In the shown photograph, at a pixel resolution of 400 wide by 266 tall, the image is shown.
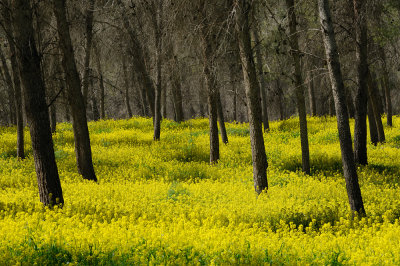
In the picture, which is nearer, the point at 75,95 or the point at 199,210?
the point at 199,210

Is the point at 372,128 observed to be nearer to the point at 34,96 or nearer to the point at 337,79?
the point at 337,79

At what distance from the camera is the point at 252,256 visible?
5074 mm

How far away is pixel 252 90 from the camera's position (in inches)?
358

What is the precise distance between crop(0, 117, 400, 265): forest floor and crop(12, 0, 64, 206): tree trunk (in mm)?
679

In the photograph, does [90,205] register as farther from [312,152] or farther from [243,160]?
[312,152]

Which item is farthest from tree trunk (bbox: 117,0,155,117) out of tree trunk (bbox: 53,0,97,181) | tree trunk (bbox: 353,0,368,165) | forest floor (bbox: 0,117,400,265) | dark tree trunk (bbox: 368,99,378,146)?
dark tree trunk (bbox: 368,99,378,146)

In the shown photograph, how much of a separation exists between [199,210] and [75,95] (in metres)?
5.82

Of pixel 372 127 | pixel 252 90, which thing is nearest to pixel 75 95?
pixel 252 90

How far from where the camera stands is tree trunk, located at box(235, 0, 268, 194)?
28.9ft

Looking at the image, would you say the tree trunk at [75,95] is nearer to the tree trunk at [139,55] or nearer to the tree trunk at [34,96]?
the tree trunk at [34,96]

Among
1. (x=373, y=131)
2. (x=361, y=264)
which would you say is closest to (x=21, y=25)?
(x=361, y=264)

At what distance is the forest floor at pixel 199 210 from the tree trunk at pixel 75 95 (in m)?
0.53

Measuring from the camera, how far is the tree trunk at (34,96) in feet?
23.9

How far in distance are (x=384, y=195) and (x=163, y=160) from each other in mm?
8019
